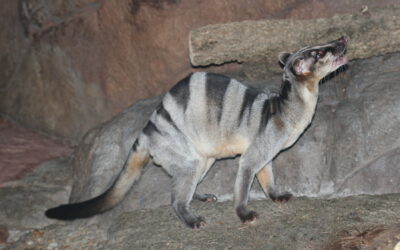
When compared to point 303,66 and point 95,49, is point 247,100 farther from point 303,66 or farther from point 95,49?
point 95,49

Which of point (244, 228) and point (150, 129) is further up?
point (150, 129)

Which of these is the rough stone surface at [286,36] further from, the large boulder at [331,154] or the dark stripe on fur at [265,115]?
the dark stripe on fur at [265,115]

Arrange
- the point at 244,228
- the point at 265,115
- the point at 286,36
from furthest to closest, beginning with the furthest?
1. the point at 286,36
2. the point at 265,115
3. the point at 244,228

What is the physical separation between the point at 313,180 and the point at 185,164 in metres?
1.41

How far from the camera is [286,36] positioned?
699 cm

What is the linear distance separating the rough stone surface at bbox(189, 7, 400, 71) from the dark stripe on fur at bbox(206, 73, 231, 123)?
1.42 metres

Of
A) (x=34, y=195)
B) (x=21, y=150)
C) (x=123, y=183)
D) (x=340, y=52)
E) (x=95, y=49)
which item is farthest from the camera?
(x=21, y=150)

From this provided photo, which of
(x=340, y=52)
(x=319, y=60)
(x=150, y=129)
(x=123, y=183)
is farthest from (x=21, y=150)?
(x=340, y=52)

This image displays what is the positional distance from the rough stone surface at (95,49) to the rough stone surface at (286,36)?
120 mm

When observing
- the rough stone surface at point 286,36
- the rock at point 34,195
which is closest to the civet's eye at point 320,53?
the rough stone surface at point 286,36

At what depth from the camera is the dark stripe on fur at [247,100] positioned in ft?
18.8

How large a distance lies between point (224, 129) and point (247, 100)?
382 mm

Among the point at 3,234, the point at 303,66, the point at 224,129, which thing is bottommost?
the point at 3,234

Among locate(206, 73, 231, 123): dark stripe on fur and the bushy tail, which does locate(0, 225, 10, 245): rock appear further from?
locate(206, 73, 231, 123): dark stripe on fur
